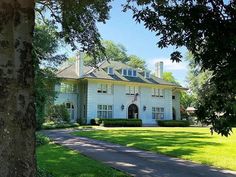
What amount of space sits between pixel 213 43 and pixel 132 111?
4487 centimetres

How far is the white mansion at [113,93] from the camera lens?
46062 mm

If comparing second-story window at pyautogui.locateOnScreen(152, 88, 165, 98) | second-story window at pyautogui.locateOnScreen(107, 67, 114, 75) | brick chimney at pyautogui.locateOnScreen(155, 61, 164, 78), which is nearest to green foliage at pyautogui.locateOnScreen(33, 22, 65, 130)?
second-story window at pyautogui.locateOnScreen(107, 67, 114, 75)

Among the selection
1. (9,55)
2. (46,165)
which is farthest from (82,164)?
(9,55)

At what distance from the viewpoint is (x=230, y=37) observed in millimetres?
4871

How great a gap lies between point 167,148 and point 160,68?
40072 millimetres

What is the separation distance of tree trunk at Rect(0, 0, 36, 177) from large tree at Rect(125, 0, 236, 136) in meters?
2.24

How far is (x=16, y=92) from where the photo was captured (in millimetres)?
5102

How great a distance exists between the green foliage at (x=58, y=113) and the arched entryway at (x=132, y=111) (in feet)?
30.3

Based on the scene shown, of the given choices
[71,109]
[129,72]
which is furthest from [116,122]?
[129,72]

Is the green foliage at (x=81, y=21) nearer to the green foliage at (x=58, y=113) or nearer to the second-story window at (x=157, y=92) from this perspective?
the green foliage at (x=58, y=113)

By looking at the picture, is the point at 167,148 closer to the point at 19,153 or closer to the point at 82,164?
the point at 82,164

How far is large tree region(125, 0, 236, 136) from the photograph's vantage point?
16.2 ft

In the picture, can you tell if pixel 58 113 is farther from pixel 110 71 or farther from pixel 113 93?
pixel 110 71

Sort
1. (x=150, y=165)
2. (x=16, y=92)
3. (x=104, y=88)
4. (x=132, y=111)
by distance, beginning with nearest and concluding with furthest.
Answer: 1. (x=16, y=92)
2. (x=150, y=165)
3. (x=104, y=88)
4. (x=132, y=111)
